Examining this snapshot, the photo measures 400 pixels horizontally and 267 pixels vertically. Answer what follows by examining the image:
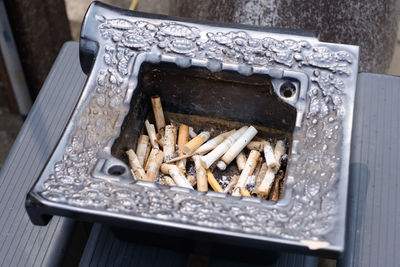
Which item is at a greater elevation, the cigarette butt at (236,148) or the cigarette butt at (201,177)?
the cigarette butt at (236,148)

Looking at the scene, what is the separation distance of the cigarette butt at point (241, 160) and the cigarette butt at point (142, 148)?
168 millimetres

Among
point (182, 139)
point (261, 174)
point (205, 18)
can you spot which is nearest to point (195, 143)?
point (182, 139)

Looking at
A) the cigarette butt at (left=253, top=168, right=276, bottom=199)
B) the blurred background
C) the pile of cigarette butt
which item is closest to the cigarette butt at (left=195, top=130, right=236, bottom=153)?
the pile of cigarette butt

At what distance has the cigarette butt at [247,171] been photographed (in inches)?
32.7

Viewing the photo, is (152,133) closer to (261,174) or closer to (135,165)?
(135,165)

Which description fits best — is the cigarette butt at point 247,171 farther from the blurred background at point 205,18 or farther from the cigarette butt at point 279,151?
the blurred background at point 205,18

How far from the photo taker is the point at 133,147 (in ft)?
2.85

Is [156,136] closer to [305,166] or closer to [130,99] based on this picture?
[130,99]

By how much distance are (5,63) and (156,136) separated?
0.90 m

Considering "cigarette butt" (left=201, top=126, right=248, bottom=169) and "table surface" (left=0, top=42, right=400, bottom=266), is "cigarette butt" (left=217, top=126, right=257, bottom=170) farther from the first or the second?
"table surface" (left=0, top=42, right=400, bottom=266)

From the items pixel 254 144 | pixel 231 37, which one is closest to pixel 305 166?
pixel 254 144

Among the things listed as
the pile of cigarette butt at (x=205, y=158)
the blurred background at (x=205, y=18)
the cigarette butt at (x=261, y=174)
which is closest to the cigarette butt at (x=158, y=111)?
the pile of cigarette butt at (x=205, y=158)

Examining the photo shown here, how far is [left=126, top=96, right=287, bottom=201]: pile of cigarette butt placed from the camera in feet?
2.74

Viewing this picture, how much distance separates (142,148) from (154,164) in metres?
0.04
